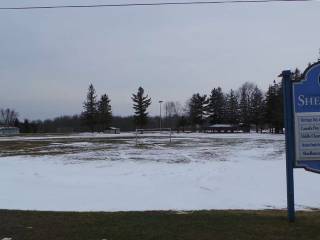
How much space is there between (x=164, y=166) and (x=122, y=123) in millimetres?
130855

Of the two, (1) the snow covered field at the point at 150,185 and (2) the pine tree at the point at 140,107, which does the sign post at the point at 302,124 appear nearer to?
(1) the snow covered field at the point at 150,185

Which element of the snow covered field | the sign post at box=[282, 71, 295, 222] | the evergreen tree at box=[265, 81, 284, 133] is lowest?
the snow covered field

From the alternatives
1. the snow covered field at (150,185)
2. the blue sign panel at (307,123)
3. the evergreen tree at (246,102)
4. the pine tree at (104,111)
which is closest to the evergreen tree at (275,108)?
the evergreen tree at (246,102)

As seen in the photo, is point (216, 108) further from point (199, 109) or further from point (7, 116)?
point (7, 116)

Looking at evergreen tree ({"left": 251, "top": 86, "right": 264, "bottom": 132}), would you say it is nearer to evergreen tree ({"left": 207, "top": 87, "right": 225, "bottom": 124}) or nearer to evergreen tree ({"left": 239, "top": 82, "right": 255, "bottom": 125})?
evergreen tree ({"left": 239, "top": 82, "right": 255, "bottom": 125})

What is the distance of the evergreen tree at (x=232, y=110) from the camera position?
111062 millimetres

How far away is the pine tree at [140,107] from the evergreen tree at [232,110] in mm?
18164

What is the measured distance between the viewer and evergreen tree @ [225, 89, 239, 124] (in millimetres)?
111062

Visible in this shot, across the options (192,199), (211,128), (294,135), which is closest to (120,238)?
(294,135)

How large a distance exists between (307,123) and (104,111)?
4046 inches

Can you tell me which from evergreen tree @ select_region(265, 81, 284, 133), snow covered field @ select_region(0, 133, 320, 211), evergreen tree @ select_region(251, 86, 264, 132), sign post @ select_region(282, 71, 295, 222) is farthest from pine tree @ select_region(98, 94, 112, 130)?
sign post @ select_region(282, 71, 295, 222)

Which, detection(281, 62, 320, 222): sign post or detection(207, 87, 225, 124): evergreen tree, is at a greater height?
detection(207, 87, 225, 124): evergreen tree

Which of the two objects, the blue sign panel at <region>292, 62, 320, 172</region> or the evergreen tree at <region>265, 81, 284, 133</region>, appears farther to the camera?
the evergreen tree at <region>265, 81, 284, 133</region>

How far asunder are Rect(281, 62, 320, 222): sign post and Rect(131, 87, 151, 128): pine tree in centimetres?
9941
